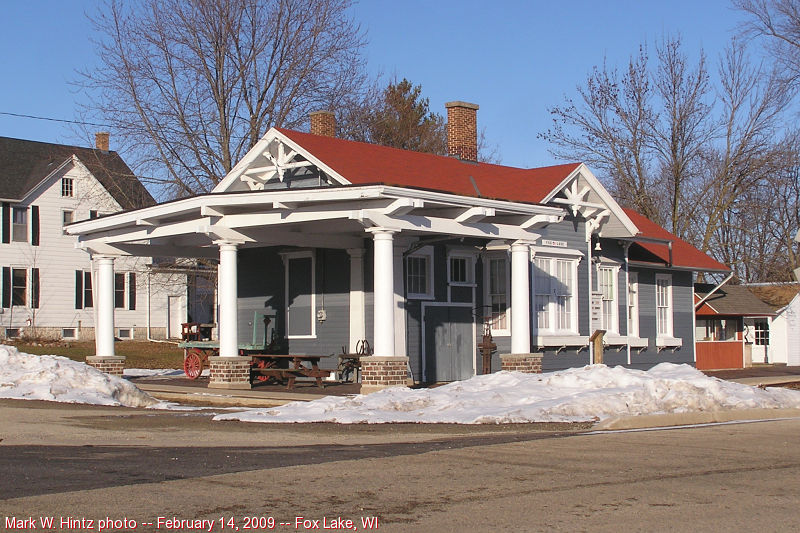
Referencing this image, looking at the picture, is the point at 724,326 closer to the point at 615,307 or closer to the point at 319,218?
the point at 615,307

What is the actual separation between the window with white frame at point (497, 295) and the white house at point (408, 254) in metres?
0.03

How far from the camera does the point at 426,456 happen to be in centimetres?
1067

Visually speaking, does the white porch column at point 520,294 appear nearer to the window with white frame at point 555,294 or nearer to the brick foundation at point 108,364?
the window with white frame at point 555,294

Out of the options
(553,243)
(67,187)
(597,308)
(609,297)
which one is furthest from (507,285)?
(67,187)

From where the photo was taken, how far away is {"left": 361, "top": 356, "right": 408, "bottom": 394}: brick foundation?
19062mm

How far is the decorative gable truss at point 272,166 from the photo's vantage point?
22.8 m

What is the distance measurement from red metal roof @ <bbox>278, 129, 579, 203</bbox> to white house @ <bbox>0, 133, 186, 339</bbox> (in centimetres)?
1778

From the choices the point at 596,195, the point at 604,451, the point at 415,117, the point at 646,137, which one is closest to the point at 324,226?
the point at 596,195

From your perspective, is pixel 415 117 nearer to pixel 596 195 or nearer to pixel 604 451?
pixel 596 195

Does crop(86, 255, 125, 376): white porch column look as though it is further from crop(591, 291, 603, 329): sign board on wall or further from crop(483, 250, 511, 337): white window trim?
crop(591, 291, 603, 329): sign board on wall

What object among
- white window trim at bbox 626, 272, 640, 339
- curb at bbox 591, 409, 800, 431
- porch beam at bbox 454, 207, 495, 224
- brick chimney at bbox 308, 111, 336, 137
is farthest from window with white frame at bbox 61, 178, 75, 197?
curb at bbox 591, 409, 800, 431

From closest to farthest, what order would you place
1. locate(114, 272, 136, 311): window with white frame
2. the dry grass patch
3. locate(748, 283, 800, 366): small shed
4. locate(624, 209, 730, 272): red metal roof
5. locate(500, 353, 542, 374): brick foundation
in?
locate(500, 353, 542, 374): brick foundation < locate(624, 209, 730, 272): red metal roof < the dry grass patch < locate(748, 283, 800, 366): small shed < locate(114, 272, 136, 311): window with white frame

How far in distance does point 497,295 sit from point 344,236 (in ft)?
14.0

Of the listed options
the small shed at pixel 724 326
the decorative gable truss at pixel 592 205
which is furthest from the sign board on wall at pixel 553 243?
the small shed at pixel 724 326
